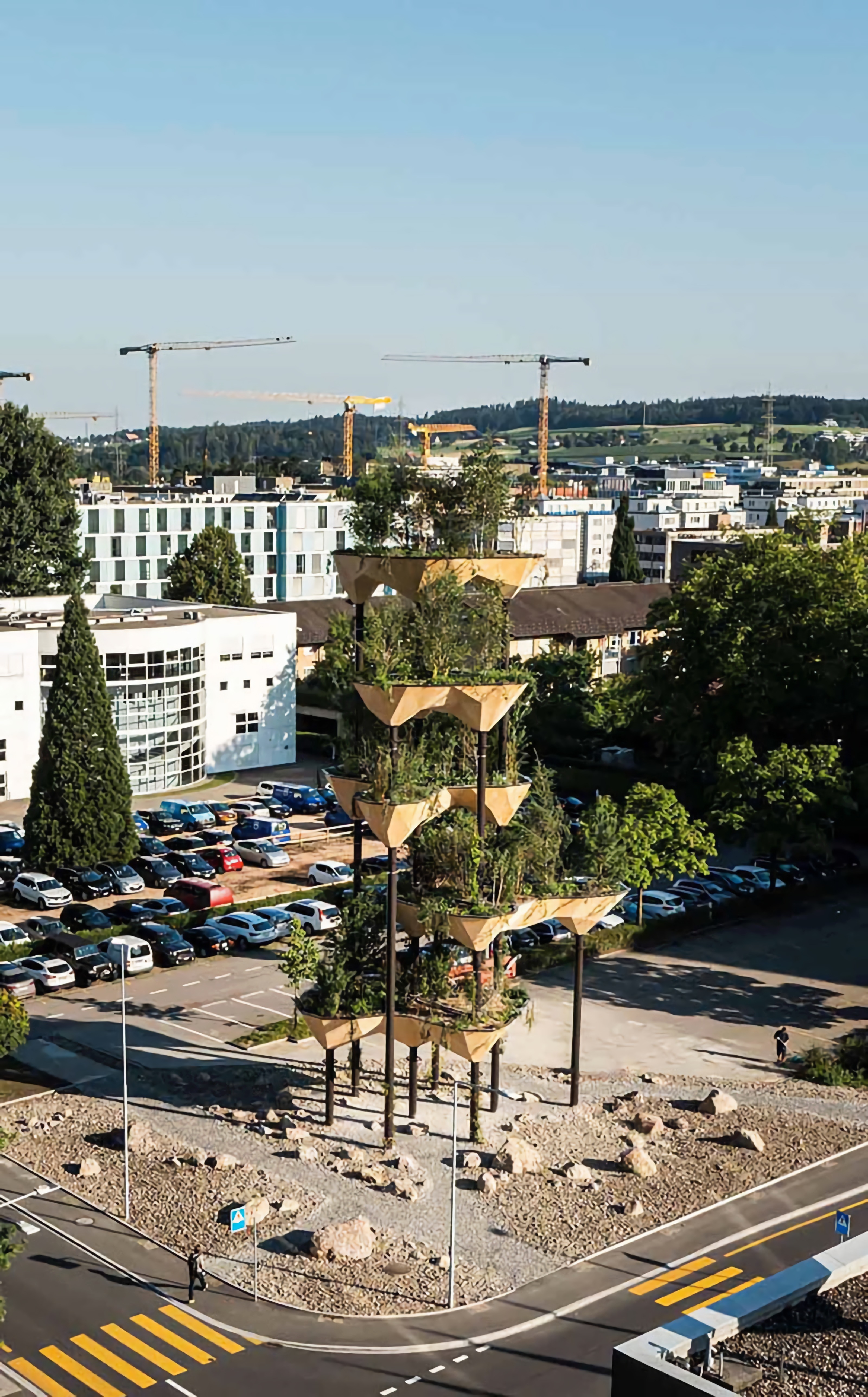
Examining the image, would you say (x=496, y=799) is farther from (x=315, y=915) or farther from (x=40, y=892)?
(x=40, y=892)

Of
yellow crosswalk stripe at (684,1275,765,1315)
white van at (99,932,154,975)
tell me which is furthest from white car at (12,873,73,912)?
Result: yellow crosswalk stripe at (684,1275,765,1315)

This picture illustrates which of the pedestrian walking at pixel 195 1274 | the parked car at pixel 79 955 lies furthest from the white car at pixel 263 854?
the pedestrian walking at pixel 195 1274

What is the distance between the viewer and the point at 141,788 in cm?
8125

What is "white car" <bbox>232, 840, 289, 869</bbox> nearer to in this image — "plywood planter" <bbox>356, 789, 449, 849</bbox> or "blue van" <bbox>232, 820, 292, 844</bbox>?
"blue van" <bbox>232, 820, 292, 844</bbox>

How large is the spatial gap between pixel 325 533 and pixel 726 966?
281 ft

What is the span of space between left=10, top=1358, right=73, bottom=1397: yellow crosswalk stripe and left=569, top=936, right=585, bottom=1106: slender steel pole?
17.5m

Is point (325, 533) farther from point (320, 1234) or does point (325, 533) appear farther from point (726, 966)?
point (320, 1234)

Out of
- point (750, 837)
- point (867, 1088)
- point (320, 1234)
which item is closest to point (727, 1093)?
point (867, 1088)

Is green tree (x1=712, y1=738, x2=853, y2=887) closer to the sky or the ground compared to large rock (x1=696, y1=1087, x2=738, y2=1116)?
closer to the sky

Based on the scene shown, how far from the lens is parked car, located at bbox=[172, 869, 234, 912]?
6109cm

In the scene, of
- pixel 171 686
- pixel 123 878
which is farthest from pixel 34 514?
pixel 123 878

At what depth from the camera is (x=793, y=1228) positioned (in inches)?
1443

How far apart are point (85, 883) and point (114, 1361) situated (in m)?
33.2

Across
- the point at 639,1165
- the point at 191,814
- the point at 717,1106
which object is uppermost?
the point at 191,814
